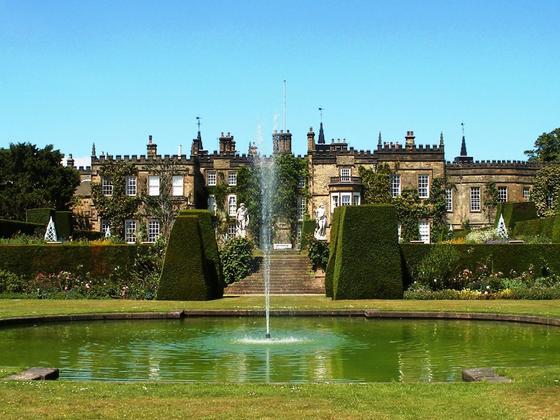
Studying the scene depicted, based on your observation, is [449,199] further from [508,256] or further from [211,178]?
[508,256]

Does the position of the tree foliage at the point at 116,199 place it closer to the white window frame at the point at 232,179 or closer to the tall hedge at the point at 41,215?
the white window frame at the point at 232,179

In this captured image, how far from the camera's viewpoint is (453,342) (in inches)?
564

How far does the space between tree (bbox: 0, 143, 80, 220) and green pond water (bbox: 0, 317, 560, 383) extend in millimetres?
29297

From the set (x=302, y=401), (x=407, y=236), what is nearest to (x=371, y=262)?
(x=302, y=401)

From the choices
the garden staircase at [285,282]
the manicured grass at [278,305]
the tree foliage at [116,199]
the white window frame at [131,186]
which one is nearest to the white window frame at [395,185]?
the tree foliage at [116,199]

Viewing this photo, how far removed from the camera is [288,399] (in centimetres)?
788

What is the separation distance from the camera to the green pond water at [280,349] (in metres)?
10.9

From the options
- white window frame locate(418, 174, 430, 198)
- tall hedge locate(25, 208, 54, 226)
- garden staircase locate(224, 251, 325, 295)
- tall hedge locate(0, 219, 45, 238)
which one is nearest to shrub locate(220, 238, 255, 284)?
garden staircase locate(224, 251, 325, 295)

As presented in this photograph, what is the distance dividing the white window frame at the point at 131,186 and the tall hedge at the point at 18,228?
12.6 metres

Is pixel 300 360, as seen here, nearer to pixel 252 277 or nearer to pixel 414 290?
pixel 414 290

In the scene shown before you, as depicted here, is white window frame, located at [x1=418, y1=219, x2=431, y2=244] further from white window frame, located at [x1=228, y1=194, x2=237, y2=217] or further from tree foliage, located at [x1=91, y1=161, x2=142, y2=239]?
tree foliage, located at [x1=91, y1=161, x2=142, y2=239]

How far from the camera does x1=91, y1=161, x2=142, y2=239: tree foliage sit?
48.3 meters

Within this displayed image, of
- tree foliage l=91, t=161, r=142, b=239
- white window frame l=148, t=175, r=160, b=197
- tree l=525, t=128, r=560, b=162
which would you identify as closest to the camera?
tree foliage l=91, t=161, r=142, b=239

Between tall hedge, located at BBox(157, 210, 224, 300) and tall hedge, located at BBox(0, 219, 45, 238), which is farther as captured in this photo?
tall hedge, located at BBox(0, 219, 45, 238)
